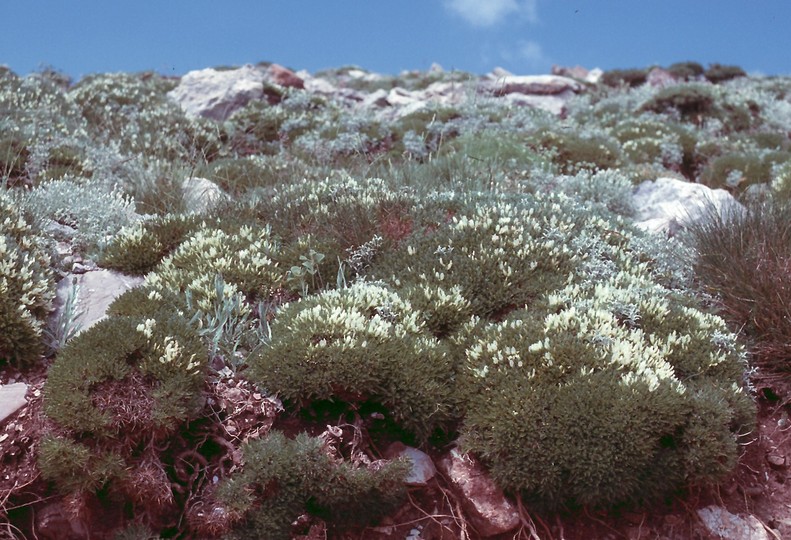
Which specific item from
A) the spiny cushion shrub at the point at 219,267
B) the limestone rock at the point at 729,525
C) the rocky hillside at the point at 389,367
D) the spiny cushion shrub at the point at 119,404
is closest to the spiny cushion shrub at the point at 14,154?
the rocky hillside at the point at 389,367

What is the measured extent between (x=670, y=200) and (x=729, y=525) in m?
6.92

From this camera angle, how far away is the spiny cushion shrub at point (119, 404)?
4.73m

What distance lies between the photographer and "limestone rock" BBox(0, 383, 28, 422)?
5.16 m

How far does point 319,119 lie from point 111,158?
8.06 m

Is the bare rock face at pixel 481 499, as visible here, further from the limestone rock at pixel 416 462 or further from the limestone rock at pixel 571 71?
the limestone rock at pixel 571 71

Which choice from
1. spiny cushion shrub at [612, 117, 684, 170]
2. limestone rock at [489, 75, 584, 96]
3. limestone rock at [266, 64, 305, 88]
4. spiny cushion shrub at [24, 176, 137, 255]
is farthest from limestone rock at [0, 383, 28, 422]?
limestone rock at [489, 75, 584, 96]

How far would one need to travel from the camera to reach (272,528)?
15.6 ft

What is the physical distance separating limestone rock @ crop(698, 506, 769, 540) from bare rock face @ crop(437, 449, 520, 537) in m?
1.50

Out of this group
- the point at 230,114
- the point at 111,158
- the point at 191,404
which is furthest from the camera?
the point at 230,114

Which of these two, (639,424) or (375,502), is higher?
(639,424)

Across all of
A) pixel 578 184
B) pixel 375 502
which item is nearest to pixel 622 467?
pixel 375 502

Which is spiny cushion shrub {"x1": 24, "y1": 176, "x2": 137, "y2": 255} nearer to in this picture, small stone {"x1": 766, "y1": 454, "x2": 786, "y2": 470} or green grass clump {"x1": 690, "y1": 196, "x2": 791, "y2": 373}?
green grass clump {"x1": 690, "y1": 196, "x2": 791, "y2": 373}

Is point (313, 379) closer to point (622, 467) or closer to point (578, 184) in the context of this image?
point (622, 467)

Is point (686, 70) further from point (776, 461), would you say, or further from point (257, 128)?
point (776, 461)
